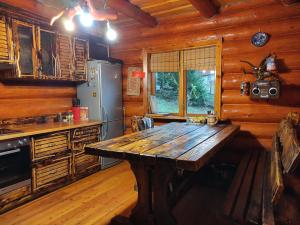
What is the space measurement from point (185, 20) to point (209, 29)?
485 millimetres

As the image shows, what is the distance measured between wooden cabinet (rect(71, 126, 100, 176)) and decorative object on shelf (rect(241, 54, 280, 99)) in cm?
267

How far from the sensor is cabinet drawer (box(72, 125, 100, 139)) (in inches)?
146

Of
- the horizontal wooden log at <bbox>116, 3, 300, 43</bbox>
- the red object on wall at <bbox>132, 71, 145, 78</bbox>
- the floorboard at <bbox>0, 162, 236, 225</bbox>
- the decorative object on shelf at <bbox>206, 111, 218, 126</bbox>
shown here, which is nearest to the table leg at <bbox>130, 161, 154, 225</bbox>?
the floorboard at <bbox>0, 162, 236, 225</bbox>

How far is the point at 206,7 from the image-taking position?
11.1 feet

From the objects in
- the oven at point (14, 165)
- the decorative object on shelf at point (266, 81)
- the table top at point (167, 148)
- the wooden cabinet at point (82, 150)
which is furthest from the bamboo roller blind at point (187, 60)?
the oven at point (14, 165)

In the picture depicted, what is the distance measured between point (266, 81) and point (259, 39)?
2.21 feet

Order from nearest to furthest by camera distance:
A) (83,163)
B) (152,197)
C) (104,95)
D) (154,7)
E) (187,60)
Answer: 1. (152,197)
2. (154,7)
3. (83,163)
4. (187,60)
5. (104,95)

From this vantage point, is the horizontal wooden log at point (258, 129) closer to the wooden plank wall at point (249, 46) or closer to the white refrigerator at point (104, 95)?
the wooden plank wall at point (249, 46)

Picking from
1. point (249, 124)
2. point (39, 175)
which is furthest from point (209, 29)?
point (39, 175)

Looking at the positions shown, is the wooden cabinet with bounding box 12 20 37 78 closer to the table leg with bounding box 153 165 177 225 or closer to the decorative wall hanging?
the decorative wall hanging

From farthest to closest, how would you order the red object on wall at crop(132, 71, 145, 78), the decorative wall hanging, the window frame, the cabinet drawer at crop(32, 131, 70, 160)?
the decorative wall hanging
the red object on wall at crop(132, 71, 145, 78)
the window frame
the cabinet drawer at crop(32, 131, 70, 160)

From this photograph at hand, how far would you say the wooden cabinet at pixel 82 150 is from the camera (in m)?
3.69

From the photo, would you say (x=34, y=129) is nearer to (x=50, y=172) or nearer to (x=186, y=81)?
(x=50, y=172)

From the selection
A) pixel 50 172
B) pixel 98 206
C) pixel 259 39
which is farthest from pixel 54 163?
pixel 259 39
